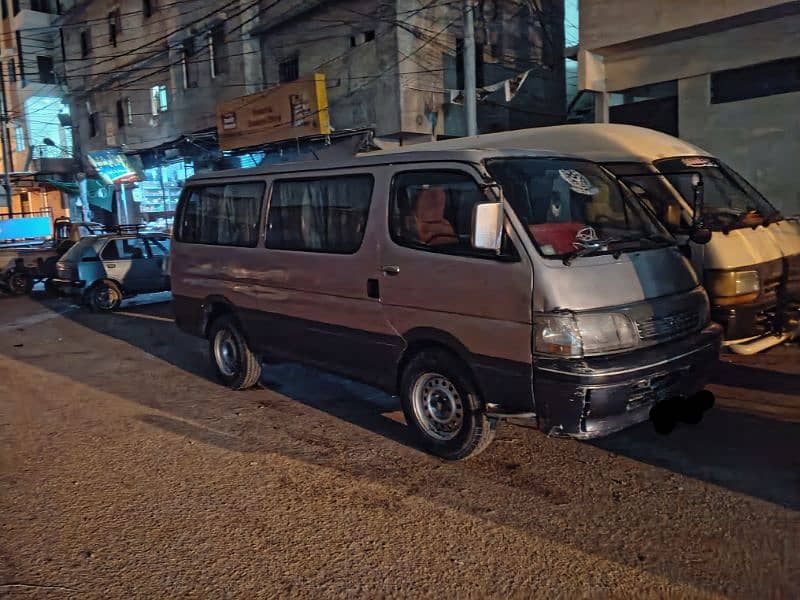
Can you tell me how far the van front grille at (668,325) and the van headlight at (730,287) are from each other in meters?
1.53

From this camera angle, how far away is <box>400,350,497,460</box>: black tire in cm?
452

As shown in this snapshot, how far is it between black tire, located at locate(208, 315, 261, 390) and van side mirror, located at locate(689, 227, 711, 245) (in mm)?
4208

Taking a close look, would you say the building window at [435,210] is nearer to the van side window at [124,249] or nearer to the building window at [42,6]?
the van side window at [124,249]

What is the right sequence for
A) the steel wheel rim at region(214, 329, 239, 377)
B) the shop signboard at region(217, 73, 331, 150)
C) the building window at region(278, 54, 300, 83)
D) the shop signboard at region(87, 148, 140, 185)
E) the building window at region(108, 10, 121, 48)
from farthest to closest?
the building window at region(108, 10, 121, 48) → the shop signboard at region(87, 148, 140, 185) → the building window at region(278, 54, 300, 83) → the shop signboard at region(217, 73, 331, 150) → the steel wheel rim at region(214, 329, 239, 377)

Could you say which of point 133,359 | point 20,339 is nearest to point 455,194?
point 133,359

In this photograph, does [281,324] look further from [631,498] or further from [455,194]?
[631,498]

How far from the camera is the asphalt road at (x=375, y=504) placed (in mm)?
3275

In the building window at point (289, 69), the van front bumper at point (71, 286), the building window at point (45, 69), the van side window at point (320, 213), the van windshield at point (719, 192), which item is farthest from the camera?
the building window at point (45, 69)

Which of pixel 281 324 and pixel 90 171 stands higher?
pixel 90 171

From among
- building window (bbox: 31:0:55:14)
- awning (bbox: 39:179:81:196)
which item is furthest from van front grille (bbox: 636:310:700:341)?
building window (bbox: 31:0:55:14)

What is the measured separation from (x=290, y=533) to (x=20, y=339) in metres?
8.74

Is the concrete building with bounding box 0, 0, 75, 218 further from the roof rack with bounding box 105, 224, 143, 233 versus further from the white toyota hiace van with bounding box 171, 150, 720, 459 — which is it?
the white toyota hiace van with bounding box 171, 150, 720, 459

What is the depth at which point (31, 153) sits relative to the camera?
119ft

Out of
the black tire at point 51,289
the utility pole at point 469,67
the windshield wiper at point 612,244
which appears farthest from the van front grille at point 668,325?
the black tire at point 51,289
